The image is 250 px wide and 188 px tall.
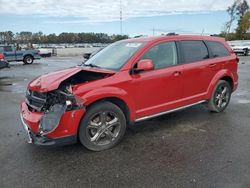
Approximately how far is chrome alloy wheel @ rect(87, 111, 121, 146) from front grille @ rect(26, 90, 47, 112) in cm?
78

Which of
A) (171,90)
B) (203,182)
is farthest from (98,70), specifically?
(203,182)

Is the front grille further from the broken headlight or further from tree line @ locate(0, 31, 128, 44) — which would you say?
tree line @ locate(0, 31, 128, 44)

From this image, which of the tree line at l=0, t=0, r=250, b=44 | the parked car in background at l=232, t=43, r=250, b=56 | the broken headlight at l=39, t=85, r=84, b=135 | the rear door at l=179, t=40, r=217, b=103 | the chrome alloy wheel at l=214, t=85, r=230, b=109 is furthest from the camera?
the tree line at l=0, t=0, r=250, b=44

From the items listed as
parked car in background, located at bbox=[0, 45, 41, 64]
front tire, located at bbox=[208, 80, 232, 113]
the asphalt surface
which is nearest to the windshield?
the asphalt surface

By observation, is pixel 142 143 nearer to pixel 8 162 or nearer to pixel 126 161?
pixel 126 161

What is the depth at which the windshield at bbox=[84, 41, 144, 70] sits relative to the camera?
15.6ft

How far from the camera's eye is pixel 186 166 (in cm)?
375

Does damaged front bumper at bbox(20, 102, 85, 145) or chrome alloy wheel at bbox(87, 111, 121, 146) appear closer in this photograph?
damaged front bumper at bbox(20, 102, 85, 145)

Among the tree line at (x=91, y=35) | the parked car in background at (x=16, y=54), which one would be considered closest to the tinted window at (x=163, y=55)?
the parked car in background at (x=16, y=54)

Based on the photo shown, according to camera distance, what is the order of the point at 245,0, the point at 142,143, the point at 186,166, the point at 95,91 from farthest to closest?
the point at 245,0
the point at 142,143
the point at 95,91
the point at 186,166

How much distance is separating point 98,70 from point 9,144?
1933 mm

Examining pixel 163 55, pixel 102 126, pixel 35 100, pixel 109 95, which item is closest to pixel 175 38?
pixel 163 55

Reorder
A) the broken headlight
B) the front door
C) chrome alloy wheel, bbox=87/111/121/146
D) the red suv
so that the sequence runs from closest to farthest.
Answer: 1. the broken headlight
2. the red suv
3. chrome alloy wheel, bbox=87/111/121/146
4. the front door

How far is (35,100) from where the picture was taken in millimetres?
4254
